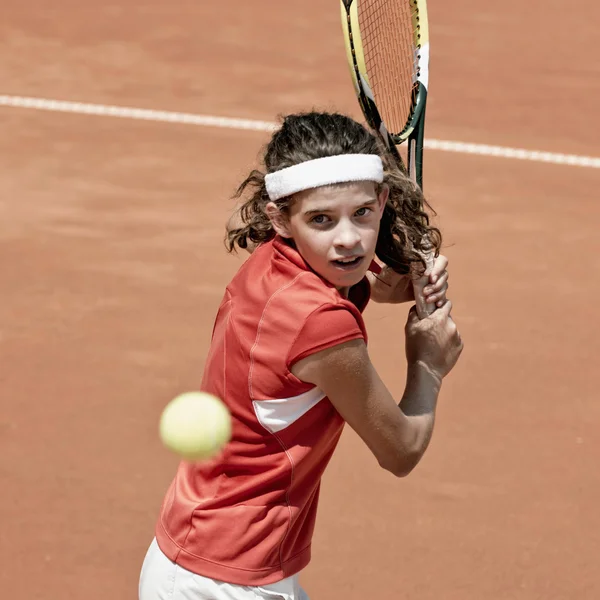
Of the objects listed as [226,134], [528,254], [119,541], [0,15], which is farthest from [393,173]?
[0,15]

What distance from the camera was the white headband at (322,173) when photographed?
2.83 m

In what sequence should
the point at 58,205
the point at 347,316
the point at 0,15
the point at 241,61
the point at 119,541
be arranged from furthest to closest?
1. the point at 0,15
2. the point at 241,61
3. the point at 58,205
4. the point at 119,541
5. the point at 347,316

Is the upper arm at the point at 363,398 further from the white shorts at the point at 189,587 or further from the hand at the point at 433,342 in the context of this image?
the white shorts at the point at 189,587

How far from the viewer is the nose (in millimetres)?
2768

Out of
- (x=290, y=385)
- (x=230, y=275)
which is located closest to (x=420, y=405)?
(x=290, y=385)

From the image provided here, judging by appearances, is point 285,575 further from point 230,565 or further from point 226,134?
point 226,134

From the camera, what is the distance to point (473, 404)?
586 centimetres

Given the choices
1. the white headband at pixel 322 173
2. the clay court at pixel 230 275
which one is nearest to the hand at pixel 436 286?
the white headband at pixel 322 173

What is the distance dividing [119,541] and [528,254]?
143 inches

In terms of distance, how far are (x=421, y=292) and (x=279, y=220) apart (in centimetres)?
50

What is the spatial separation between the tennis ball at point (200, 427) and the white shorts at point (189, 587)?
0.28 metres

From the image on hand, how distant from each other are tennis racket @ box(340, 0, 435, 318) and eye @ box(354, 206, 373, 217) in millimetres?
279

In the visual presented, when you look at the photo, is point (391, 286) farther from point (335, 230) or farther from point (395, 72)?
point (395, 72)

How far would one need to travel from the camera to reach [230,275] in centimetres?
714
